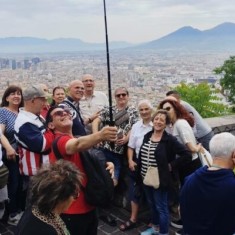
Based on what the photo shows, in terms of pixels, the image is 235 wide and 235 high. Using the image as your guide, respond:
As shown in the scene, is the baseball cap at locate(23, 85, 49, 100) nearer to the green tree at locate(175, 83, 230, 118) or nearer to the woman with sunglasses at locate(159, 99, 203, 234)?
the woman with sunglasses at locate(159, 99, 203, 234)

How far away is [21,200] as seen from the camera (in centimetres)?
500

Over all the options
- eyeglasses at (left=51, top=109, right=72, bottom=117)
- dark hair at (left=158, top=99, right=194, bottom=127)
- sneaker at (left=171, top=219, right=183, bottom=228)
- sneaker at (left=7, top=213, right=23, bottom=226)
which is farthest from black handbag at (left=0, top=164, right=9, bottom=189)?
sneaker at (left=171, top=219, right=183, bottom=228)

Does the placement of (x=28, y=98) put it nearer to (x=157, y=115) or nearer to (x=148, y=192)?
(x=157, y=115)

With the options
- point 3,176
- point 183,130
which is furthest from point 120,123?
point 3,176

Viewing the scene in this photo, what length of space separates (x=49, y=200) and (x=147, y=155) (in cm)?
236

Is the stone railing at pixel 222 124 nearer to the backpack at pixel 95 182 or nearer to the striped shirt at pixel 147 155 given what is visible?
the striped shirt at pixel 147 155

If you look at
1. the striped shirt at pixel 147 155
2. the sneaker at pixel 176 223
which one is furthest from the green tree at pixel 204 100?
the striped shirt at pixel 147 155

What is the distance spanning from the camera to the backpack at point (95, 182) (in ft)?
10.7

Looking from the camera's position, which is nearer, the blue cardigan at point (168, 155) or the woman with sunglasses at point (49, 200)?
the woman with sunglasses at point (49, 200)

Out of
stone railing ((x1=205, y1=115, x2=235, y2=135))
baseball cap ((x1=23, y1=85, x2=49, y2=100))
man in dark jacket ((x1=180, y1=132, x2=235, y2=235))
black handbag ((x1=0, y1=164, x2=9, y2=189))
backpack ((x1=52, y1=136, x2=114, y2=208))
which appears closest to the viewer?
man in dark jacket ((x1=180, y1=132, x2=235, y2=235))

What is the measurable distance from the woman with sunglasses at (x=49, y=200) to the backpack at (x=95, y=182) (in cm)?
87

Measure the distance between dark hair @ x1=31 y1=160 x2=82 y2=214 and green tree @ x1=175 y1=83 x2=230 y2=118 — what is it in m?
13.5

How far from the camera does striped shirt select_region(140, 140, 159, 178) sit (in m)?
4.43

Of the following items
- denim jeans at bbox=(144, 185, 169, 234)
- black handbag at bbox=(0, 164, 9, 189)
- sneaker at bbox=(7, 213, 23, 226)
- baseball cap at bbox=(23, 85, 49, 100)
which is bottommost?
sneaker at bbox=(7, 213, 23, 226)
